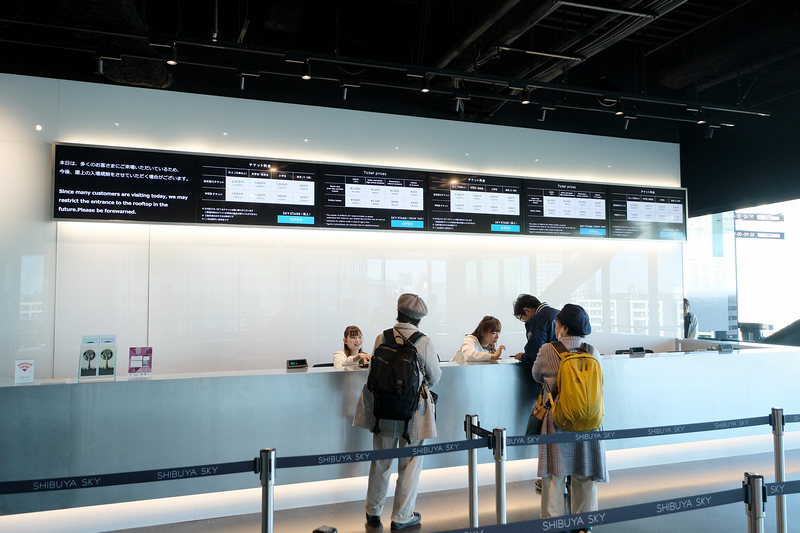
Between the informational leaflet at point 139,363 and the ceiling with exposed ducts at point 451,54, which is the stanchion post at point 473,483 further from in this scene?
the ceiling with exposed ducts at point 451,54

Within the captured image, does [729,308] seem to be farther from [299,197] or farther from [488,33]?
[299,197]

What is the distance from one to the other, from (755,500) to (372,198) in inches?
158

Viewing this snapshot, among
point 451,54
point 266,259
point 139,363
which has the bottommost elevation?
point 139,363

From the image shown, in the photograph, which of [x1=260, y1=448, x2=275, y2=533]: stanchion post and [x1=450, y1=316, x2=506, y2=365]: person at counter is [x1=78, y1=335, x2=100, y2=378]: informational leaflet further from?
[x1=450, y1=316, x2=506, y2=365]: person at counter

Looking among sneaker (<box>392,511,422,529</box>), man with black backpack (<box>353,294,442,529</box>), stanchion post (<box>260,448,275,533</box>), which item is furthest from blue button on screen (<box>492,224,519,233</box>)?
stanchion post (<box>260,448,275,533</box>)

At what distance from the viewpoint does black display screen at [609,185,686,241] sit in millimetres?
6480

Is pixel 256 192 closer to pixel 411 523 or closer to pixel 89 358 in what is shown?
pixel 89 358

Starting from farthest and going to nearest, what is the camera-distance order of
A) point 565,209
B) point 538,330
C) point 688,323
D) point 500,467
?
point 688,323
point 565,209
point 538,330
point 500,467

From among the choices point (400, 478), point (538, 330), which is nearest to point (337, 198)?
point (538, 330)

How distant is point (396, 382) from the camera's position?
323cm

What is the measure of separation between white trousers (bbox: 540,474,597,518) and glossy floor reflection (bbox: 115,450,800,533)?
35 cm

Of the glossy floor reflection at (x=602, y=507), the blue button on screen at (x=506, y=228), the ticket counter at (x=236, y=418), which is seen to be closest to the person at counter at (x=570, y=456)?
the glossy floor reflection at (x=602, y=507)

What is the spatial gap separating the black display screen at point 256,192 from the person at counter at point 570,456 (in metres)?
2.80

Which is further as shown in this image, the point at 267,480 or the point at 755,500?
the point at 267,480
